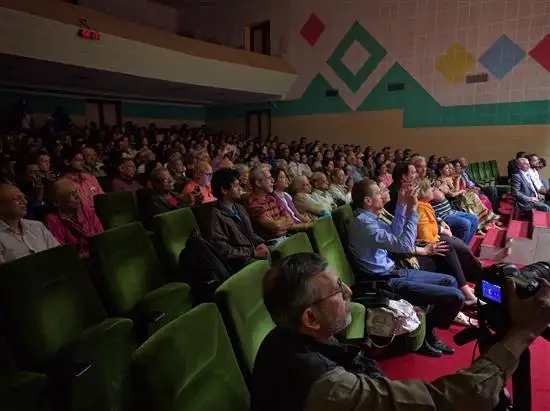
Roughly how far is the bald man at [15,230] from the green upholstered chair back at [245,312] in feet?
4.16

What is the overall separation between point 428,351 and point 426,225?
996 millimetres

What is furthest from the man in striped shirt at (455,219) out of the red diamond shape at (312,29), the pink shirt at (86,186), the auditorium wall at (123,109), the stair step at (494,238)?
the auditorium wall at (123,109)

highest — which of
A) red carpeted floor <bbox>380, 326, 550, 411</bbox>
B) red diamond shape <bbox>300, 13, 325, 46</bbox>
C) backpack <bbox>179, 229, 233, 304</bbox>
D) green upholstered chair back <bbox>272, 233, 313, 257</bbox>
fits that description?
red diamond shape <bbox>300, 13, 325, 46</bbox>

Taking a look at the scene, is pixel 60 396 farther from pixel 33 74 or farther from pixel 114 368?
pixel 33 74

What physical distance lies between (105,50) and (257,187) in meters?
5.00

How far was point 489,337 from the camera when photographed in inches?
41.3

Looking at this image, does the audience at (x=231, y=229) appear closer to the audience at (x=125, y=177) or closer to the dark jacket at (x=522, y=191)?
the audience at (x=125, y=177)

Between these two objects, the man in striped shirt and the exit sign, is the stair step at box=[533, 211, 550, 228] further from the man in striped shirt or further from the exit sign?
the exit sign

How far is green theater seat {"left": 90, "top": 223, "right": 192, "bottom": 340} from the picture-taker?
1.61m

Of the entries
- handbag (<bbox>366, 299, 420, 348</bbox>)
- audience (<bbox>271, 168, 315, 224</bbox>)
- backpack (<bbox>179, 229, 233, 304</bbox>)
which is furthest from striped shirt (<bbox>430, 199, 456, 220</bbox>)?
backpack (<bbox>179, 229, 233, 304</bbox>)

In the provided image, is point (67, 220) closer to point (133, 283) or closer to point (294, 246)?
point (133, 283)

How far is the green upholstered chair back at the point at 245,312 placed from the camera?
51.6 inches

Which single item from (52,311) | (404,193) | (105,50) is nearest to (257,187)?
(404,193)

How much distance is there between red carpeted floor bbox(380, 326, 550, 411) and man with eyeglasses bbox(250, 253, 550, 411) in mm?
1249
